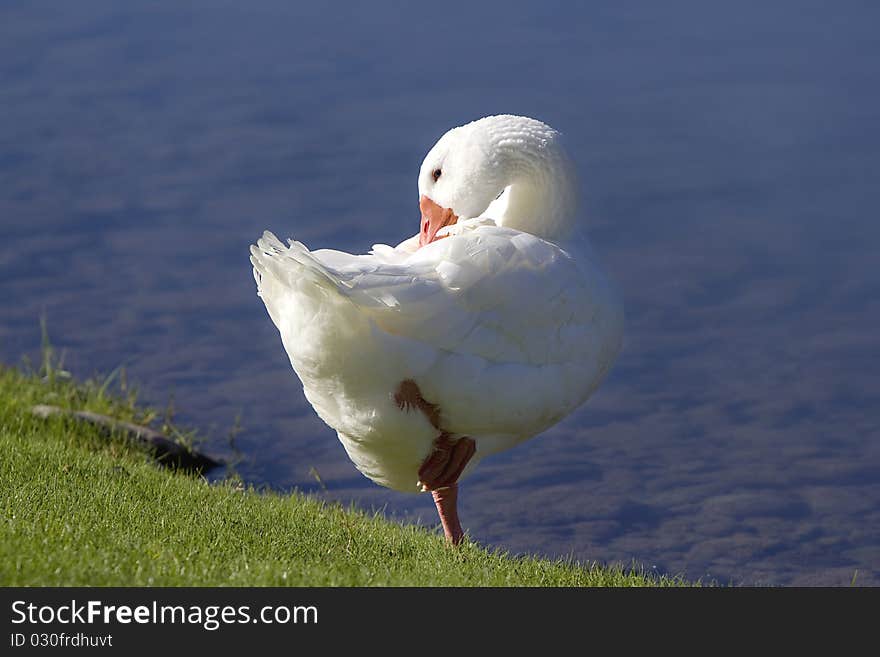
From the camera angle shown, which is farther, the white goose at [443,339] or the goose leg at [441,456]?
the goose leg at [441,456]

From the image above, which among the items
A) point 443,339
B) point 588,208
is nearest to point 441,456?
point 443,339

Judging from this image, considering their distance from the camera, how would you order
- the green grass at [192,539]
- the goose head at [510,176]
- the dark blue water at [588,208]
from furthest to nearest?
the dark blue water at [588,208], the goose head at [510,176], the green grass at [192,539]

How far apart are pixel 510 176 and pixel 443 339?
4.50ft

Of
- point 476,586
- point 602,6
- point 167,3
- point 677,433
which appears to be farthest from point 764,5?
point 476,586

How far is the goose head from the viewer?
22.3 feet

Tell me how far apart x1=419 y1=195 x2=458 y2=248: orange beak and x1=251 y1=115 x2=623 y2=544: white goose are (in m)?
0.27

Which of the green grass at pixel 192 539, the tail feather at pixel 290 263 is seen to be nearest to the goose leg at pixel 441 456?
the green grass at pixel 192 539

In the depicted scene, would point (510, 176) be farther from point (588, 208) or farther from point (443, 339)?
point (588, 208)

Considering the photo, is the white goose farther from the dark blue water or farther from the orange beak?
the dark blue water

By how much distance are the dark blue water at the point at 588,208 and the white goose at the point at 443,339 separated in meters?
2.56

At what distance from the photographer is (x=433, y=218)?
700 cm

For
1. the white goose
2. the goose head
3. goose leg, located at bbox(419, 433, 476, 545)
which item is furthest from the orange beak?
goose leg, located at bbox(419, 433, 476, 545)

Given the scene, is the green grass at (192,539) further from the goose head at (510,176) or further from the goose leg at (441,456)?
the goose head at (510,176)

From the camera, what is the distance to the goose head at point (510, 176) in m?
6.80
